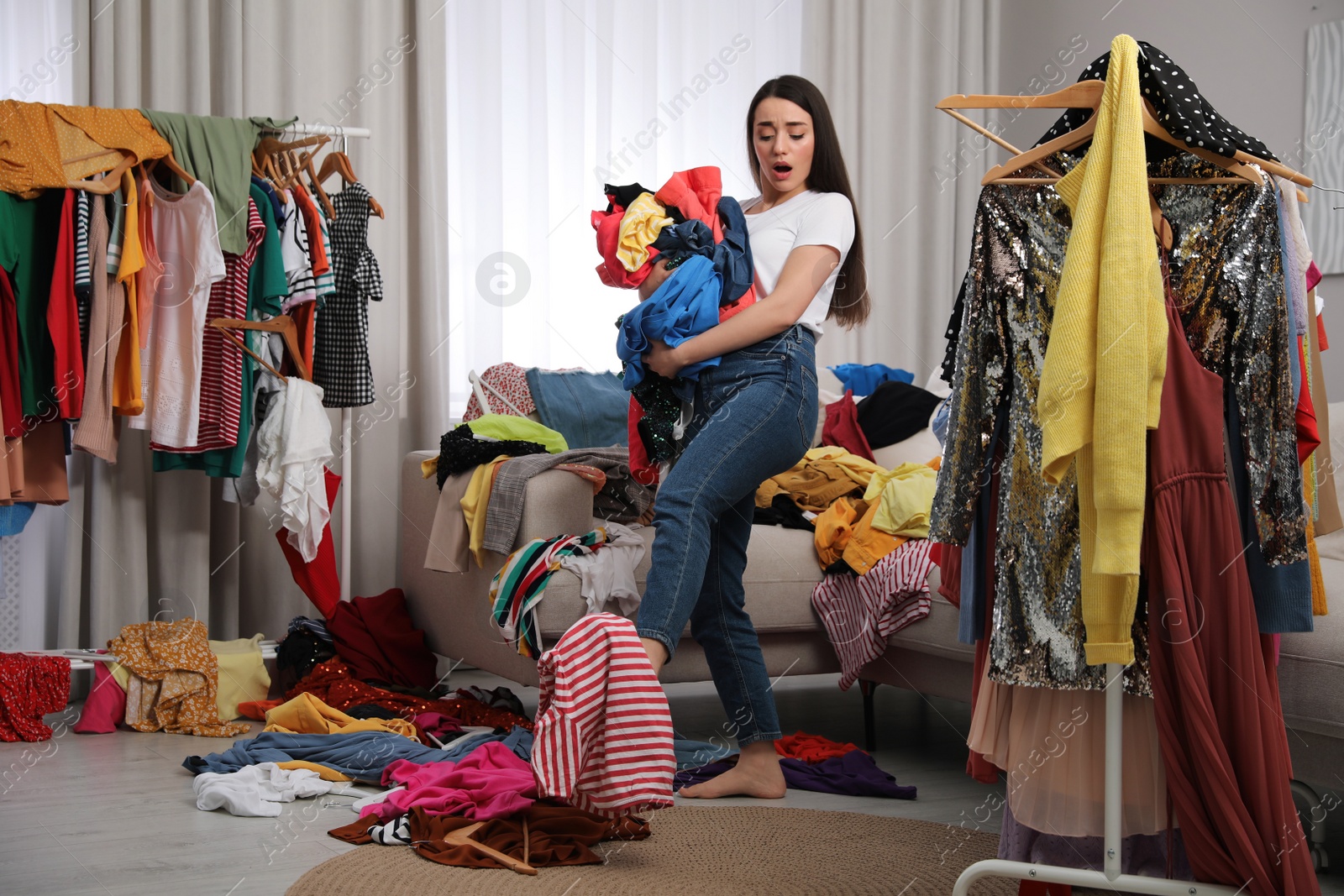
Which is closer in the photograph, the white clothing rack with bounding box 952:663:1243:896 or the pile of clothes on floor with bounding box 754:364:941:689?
the white clothing rack with bounding box 952:663:1243:896

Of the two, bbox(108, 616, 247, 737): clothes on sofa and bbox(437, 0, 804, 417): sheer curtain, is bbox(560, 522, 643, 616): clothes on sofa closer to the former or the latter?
bbox(108, 616, 247, 737): clothes on sofa

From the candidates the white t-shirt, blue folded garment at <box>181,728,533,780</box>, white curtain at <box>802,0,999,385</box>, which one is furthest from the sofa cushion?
white curtain at <box>802,0,999,385</box>

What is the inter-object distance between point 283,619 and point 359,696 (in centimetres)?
86

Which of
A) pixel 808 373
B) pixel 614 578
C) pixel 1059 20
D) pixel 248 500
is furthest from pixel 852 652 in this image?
pixel 1059 20

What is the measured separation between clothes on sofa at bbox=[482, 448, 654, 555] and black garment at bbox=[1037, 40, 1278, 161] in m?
1.52

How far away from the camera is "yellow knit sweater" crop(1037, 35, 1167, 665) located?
135cm

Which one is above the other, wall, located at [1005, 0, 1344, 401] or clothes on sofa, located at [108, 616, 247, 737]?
wall, located at [1005, 0, 1344, 401]

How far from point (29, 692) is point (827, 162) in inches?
87.4

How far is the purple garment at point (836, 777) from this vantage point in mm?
2332

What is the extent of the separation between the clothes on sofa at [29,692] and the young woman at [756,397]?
1.61 meters

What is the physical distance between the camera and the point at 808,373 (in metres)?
2.12

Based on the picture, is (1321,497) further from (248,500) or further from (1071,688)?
(248,500)

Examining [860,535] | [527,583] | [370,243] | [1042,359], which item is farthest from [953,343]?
[370,243]

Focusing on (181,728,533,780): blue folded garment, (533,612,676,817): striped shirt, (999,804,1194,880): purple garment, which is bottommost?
(181,728,533,780): blue folded garment
